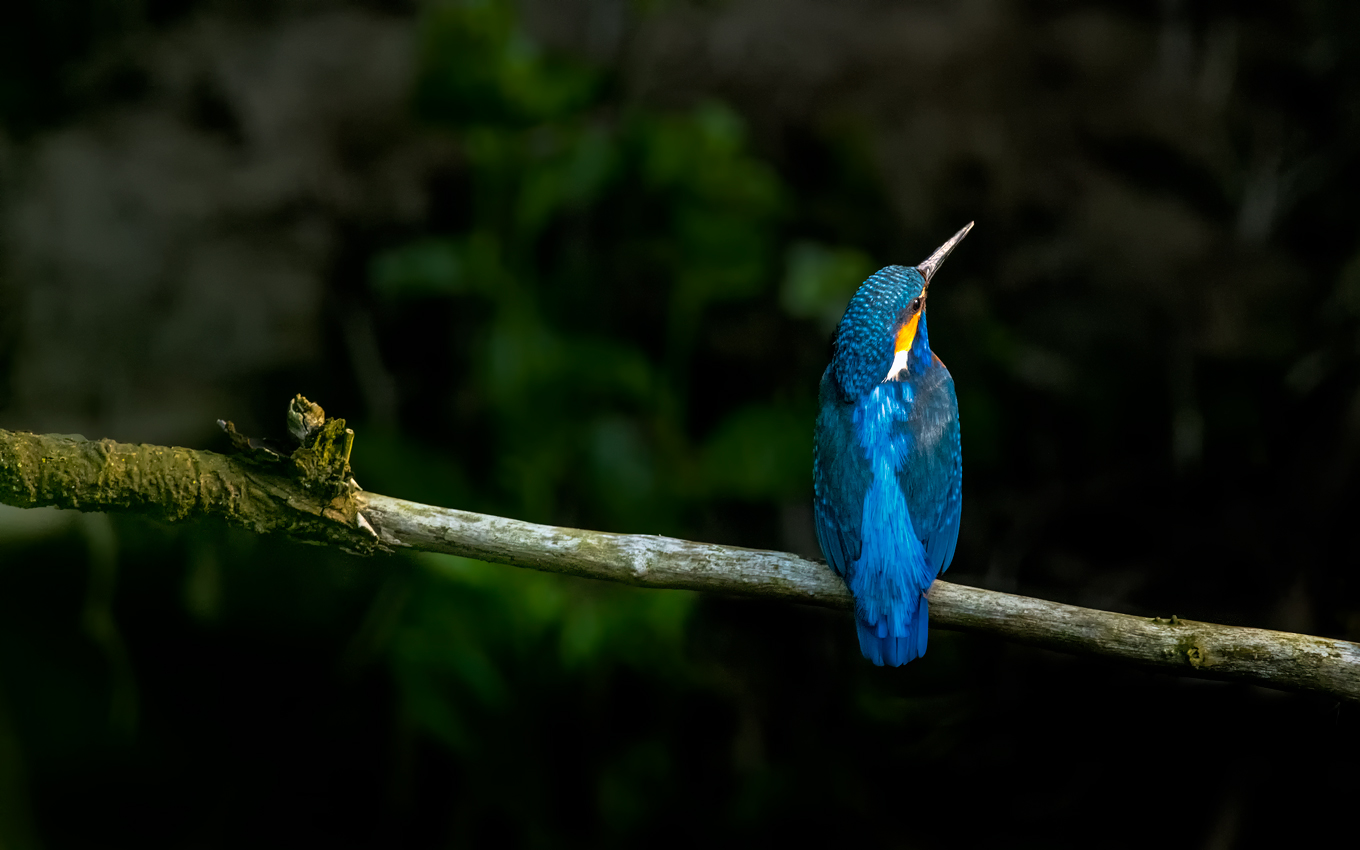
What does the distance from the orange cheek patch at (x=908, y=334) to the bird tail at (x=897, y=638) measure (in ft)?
2.25

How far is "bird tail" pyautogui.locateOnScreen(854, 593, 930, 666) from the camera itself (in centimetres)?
195

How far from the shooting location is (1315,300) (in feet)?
10.9

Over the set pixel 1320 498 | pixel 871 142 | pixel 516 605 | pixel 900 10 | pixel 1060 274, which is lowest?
pixel 516 605

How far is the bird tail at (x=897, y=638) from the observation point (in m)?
1.95

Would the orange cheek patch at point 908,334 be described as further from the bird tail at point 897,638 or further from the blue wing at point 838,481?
the bird tail at point 897,638

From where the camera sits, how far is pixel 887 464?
2219 millimetres

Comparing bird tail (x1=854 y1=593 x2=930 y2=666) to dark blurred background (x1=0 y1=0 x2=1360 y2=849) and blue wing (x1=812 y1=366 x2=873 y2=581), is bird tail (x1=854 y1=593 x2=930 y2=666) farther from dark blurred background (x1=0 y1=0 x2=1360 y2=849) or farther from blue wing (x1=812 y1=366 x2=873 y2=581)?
dark blurred background (x1=0 y1=0 x2=1360 y2=849)

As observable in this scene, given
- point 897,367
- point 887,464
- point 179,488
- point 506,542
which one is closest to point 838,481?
point 887,464

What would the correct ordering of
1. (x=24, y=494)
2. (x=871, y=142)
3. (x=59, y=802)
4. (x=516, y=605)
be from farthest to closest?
(x=871, y=142), (x=59, y=802), (x=516, y=605), (x=24, y=494)

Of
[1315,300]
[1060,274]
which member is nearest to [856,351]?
[1060,274]

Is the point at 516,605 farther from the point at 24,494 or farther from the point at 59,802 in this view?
the point at 59,802

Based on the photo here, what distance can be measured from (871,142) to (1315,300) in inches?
64.4

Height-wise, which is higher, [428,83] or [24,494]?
[428,83]

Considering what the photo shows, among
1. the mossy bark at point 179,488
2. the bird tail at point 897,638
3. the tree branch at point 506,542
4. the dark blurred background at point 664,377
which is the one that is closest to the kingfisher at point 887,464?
the bird tail at point 897,638
